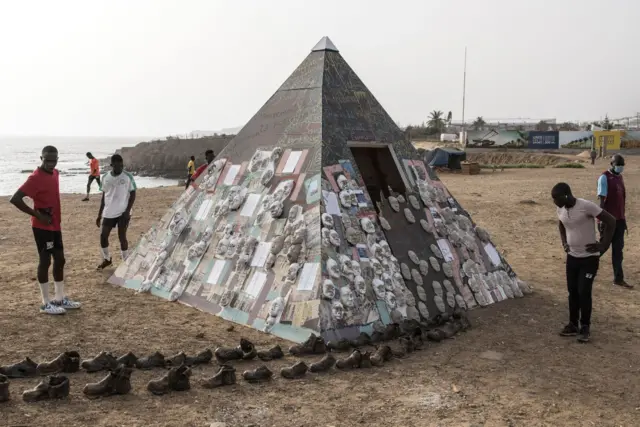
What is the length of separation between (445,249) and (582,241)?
1.55 meters

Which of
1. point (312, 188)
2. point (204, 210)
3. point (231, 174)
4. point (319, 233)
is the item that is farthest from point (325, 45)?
point (319, 233)

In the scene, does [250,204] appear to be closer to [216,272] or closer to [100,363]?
[216,272]

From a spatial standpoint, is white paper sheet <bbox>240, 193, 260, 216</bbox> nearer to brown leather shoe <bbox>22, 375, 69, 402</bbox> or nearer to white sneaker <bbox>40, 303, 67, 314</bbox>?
white sneaker <bbox>40, 303, 67, 314</bbox>

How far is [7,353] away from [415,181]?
470 cm

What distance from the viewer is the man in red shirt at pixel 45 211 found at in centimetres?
586

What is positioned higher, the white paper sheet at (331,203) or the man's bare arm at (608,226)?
the white paper sheet at (331,203)

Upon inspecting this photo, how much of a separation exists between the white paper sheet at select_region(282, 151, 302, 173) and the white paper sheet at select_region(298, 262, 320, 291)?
1.33 meters

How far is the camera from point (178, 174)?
5288cm

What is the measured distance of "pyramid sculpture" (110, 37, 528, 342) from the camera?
5.52 m

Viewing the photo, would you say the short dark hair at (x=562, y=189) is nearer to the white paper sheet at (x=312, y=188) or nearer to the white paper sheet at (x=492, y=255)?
the white paper sheet at (x=492, y=255)

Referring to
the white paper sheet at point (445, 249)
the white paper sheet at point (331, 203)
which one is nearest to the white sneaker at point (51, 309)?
the white paper sheet at point (331, 203)

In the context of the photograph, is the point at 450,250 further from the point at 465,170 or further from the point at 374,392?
the point at 465,170

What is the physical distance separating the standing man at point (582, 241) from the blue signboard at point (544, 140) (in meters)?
44.7

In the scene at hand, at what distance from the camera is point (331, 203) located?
5.88 m
